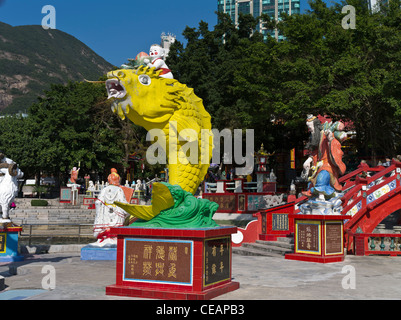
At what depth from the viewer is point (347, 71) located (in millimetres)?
19609

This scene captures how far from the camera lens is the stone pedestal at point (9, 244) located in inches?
457

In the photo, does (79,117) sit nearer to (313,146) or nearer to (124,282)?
(313,146)

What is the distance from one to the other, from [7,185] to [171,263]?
678 centimetres

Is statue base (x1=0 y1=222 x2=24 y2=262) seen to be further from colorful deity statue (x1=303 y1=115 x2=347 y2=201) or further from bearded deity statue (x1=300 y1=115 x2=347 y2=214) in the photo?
colorful deity statue (x1=303 y1=115 x2=347 y2=201)

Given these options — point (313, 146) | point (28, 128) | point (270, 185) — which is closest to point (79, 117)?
point (28, 128)

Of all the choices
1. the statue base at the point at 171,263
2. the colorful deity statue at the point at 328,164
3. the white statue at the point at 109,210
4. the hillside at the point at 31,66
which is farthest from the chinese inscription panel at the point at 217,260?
the hillside at the point at 31,66

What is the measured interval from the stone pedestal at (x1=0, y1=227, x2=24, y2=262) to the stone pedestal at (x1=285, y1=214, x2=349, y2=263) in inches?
306

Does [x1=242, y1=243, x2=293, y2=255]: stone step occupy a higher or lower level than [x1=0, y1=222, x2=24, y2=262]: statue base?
lower

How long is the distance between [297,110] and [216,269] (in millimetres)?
14975

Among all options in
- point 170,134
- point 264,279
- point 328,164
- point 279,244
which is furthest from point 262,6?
point 170,134

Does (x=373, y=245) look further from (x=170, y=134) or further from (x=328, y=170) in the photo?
(x=170, y=134)

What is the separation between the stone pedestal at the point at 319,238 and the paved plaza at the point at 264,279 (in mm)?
365

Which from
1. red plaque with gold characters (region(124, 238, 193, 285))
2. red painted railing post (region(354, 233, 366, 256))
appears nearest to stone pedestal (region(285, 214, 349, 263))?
red painted railing post (region(354, 233, 366, 256))

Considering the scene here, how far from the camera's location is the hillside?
13941cm
